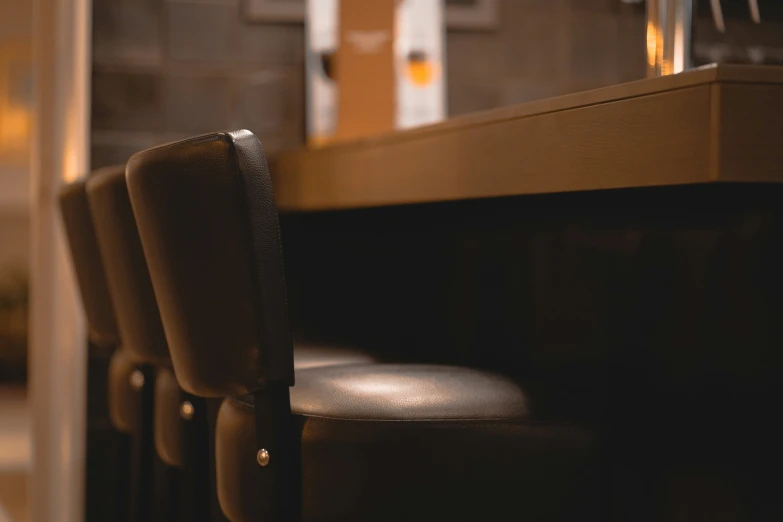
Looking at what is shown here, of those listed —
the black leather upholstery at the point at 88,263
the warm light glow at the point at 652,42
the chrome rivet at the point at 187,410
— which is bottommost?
the chrome rivet at the point at 187,410

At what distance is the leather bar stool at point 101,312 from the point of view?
63.0 inches

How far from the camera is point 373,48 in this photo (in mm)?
2334

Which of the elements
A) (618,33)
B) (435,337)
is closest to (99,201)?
(435,337)

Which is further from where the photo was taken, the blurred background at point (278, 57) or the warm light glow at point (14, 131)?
the warm light glow at point (14, 131)

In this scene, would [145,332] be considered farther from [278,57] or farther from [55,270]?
[278,57]

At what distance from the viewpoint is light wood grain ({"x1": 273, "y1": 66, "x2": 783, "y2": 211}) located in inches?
30.3

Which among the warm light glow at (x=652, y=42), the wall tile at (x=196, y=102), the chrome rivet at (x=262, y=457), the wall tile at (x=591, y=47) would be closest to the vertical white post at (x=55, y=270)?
the wall tile at (x=196, y=102)

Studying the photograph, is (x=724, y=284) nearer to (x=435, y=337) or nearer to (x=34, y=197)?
(x=435, y=337)

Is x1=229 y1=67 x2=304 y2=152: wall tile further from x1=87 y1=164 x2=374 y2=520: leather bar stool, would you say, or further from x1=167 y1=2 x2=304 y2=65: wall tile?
x1=87 y1=164 x2=374 y2=520: leather bar stool

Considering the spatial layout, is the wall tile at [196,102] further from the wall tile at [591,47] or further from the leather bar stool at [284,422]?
the leather bar stool at [284,422]

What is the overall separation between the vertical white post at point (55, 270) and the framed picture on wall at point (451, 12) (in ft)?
1.32

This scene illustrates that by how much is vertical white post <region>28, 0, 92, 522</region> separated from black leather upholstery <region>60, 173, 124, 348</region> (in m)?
0.64

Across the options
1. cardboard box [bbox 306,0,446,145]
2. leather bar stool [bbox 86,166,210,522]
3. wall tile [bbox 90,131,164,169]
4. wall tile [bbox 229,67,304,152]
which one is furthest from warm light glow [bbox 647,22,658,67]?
wall tile [bbox 90,131,164,169]

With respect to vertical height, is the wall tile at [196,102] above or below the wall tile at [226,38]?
below
